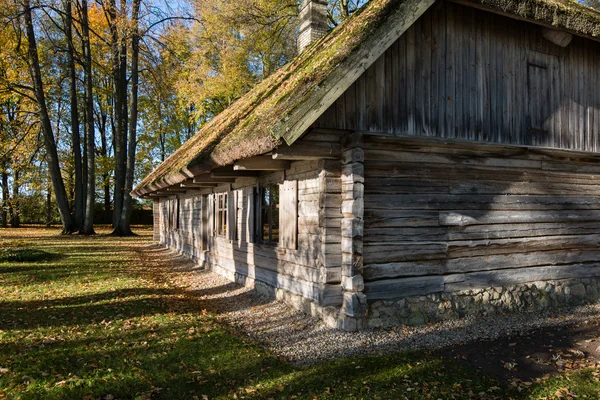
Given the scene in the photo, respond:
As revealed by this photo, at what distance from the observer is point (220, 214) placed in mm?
12500

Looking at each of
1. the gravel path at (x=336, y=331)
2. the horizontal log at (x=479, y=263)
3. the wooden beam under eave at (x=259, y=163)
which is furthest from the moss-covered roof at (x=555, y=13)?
the gravel path at (x=336, y=331)

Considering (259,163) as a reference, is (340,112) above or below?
above

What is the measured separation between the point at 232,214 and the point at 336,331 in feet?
17.0

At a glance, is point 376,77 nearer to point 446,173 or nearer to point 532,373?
point 446,173

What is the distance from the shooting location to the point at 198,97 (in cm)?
2467

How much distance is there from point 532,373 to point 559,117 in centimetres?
535

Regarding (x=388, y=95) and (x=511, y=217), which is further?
(x=511, y=217)

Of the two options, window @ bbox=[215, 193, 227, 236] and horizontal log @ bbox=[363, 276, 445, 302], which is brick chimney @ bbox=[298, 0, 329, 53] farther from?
horizontal log @ bbox=[363, 276, 445, 302]

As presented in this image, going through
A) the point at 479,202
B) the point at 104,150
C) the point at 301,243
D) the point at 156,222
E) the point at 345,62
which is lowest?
the point at 156,222

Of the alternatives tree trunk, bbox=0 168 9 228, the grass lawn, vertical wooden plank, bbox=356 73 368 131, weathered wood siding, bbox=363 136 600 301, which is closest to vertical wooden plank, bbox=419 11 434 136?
weathered wood siding, bbox=363 136 600 301

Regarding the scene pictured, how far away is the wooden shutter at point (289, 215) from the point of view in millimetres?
7867

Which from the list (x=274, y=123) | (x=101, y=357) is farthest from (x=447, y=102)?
(x=101, y=357)

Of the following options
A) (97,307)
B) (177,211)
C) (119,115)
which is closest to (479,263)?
(97,307)

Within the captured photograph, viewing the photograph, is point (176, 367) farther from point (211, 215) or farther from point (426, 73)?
point (211, 215)
